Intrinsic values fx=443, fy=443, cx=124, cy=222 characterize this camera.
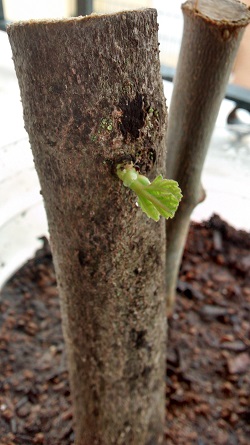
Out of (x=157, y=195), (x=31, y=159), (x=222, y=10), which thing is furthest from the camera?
(x=31, y=159)

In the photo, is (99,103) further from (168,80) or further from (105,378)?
(168,80)

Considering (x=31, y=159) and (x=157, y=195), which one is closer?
(x=157, y=195)

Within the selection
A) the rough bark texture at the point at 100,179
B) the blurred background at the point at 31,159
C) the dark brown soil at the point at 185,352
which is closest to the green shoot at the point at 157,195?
the rough bark texture at the point at 100,179

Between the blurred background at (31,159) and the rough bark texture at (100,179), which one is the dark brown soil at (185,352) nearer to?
the blurred background at (31,159)

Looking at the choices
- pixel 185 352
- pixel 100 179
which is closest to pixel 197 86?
pixel 100 179

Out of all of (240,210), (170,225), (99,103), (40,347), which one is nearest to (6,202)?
(40,347)

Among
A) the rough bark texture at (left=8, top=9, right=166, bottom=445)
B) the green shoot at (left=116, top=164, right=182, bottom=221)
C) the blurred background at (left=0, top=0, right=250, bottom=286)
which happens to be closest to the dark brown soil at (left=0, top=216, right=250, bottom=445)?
the blurred background at (left=0, top=0, right=250, bottom=286)

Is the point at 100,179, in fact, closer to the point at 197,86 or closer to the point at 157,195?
the point at 157,195

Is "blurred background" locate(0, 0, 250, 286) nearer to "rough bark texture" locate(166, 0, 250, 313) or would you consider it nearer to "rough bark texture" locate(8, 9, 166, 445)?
"rough bark texture" locate(166, 0, 250, 313)
